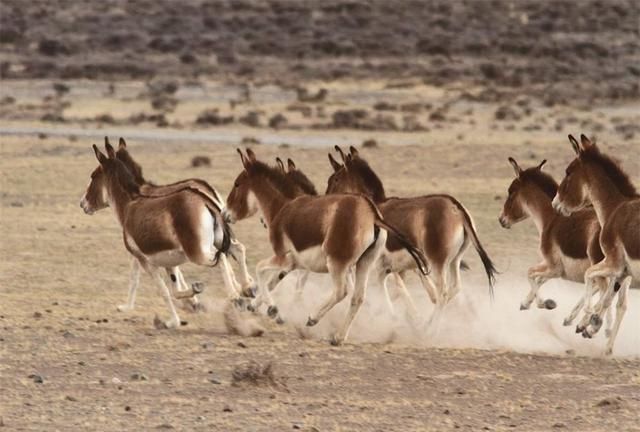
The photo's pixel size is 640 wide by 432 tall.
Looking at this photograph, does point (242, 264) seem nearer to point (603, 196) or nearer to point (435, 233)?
point (435, 233)

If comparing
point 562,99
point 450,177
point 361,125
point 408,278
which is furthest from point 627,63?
point 408,278

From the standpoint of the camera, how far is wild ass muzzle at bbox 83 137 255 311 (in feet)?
48.5

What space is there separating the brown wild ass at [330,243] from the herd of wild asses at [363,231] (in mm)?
11

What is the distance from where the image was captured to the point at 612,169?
14391 millimetres

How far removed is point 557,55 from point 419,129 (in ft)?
113

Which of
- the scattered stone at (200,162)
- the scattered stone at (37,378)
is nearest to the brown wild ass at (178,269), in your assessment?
the scattered stone at (37,378)

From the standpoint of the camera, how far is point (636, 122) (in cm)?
4525

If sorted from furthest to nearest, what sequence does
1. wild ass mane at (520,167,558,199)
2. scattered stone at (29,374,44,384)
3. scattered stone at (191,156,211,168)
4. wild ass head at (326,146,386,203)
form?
scattered stone at (191,156,211,168) < wild ass head at (326,146,386,203) < wild ass mane at (520,167,558,199) < scattered stone at (29,374,44,384)

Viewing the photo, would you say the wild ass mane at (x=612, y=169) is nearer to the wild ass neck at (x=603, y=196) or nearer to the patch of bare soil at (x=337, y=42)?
the wild ass neck at (x=603, y=196)

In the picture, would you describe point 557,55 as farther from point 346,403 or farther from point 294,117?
point 346,403

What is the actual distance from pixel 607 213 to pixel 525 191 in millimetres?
1756

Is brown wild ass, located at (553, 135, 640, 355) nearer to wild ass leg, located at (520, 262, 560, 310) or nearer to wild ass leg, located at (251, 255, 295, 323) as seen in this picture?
wild ass leg, located at (520, 262, 560, 310)

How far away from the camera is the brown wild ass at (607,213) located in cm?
1344

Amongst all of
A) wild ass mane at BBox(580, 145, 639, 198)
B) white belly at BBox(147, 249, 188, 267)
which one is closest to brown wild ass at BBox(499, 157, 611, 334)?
wild ass mane at BBox(580, 145, 639, 198)
